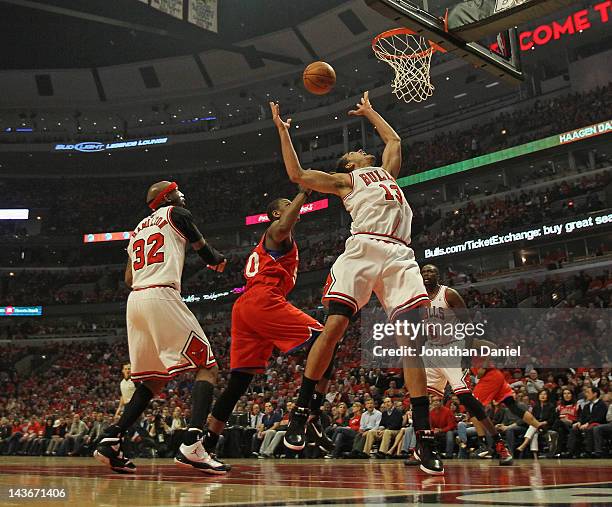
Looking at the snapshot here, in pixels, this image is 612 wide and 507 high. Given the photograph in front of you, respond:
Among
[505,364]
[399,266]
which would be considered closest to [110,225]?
[505,364]

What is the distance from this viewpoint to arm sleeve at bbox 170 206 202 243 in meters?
5.53

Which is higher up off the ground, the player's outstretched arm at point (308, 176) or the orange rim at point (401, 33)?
the orange rim at point (401, 33)

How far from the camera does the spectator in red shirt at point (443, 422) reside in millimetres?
11203

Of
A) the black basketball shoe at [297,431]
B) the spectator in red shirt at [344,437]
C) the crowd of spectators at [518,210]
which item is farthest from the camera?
the crowd of spectators at [518,210]

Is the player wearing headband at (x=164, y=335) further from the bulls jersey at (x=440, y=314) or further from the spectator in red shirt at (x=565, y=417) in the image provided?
the spectator in red shirt at (x=565, y=417)

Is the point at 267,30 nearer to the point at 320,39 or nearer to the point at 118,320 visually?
the point at 320,39

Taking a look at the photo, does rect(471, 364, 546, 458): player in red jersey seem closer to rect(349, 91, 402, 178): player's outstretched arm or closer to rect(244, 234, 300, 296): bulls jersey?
rect(244, 234, 300, 296): bulls jersey

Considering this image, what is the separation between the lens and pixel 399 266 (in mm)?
4980

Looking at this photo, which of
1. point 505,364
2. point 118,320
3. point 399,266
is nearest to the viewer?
point 399,266

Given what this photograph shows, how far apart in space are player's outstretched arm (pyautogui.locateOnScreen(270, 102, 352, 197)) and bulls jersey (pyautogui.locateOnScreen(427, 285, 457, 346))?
230cm

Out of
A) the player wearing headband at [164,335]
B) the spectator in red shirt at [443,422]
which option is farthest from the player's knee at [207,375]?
the spectator in red shirt at [443,422]

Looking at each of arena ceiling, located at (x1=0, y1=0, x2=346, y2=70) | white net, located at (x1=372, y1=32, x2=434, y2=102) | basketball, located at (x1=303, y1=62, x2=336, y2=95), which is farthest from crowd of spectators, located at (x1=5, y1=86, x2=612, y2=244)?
basketball, located at (x1=303, y1=62, x2=336, y2=95)

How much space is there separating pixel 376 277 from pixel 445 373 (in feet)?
8.37

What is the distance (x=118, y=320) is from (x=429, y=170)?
19.7 meters
